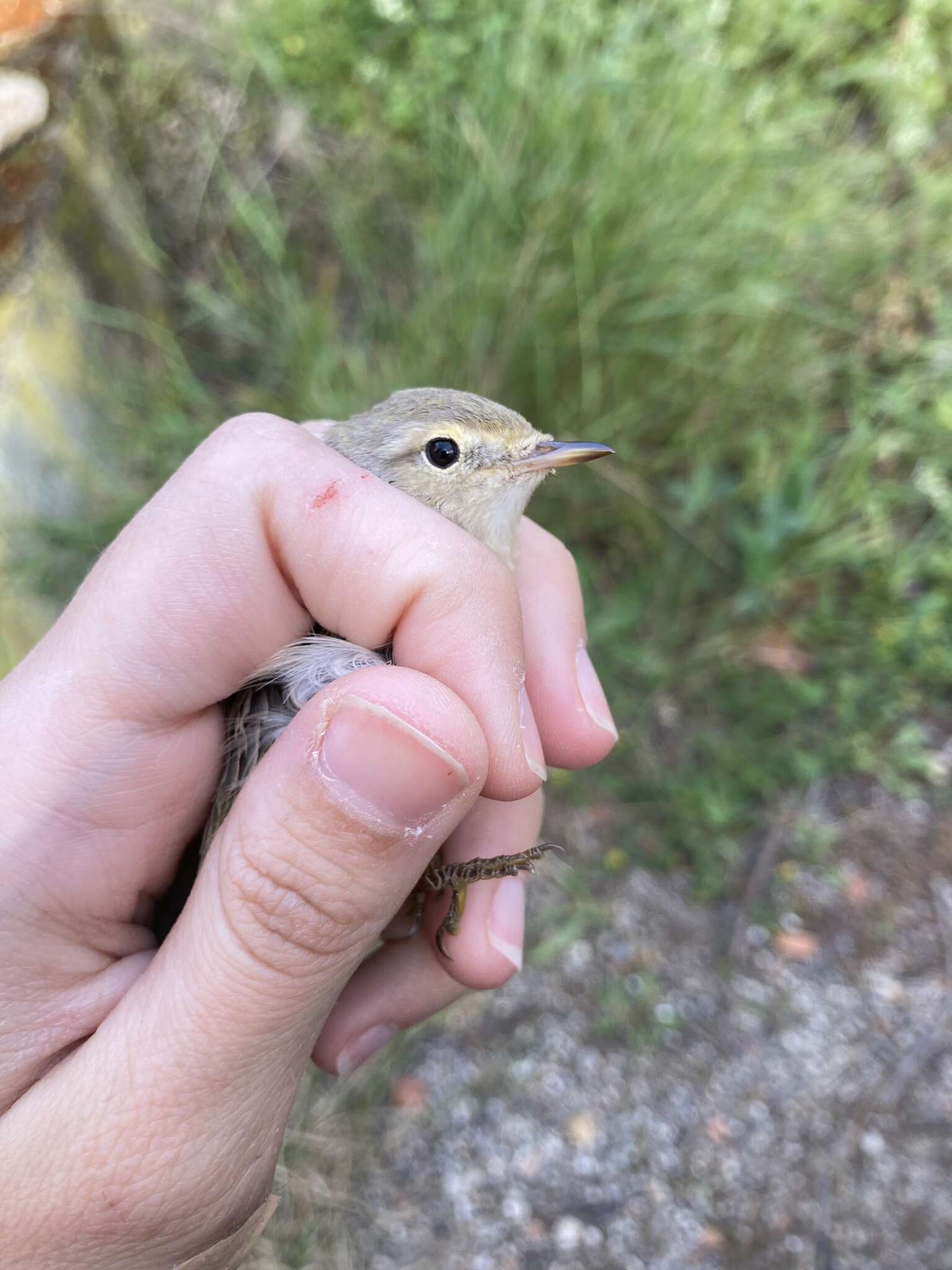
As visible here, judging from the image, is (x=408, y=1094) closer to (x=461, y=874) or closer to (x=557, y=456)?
(x=461, y=874)

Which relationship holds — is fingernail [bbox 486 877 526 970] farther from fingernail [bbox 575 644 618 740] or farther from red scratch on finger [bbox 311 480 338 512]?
red scratch on finger [bbox 311 480 338 512]

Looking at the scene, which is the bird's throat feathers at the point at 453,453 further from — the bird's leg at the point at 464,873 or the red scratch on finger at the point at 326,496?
the bird's leg at the point at 464,873

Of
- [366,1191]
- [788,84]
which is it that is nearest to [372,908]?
[366,1191]

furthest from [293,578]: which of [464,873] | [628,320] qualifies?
[628,320]

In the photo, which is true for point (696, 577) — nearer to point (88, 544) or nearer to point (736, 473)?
point (736, 473)

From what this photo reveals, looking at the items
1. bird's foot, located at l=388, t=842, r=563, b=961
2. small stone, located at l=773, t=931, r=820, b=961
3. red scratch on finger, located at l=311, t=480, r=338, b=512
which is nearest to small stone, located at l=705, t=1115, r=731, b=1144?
small stone, located at l=773, t=931, r=820, b=961

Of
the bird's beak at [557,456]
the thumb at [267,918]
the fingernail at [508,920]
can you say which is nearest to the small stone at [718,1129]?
the fingernail at [508,920]
